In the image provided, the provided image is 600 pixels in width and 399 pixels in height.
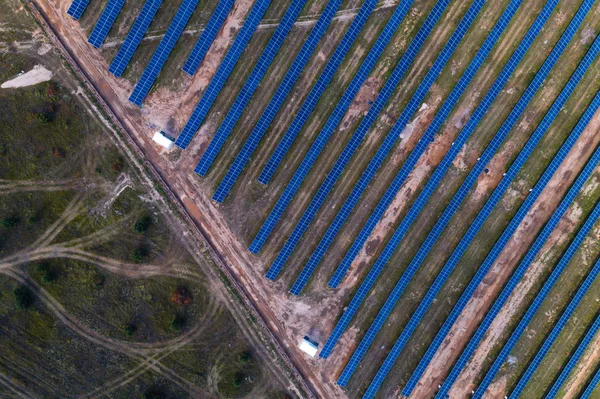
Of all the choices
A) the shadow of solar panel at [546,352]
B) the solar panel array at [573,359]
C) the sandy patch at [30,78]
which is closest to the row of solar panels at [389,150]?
the shadow of solar panel at [546,352]

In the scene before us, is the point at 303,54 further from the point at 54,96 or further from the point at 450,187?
the point at 54,96

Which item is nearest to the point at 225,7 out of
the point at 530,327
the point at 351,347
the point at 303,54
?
the point at 303,54

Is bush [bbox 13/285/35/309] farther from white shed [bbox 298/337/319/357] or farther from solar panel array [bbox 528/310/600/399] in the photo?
solar panel array [bbox 528/310/600/399]

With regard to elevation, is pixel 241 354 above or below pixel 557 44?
below

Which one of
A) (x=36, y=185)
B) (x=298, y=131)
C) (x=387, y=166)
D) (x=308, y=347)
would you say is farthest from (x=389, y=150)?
(x=36, y=185)

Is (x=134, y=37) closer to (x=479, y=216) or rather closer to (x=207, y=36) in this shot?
(x=207, y=36)

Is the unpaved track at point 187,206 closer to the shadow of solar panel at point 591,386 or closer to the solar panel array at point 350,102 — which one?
the solar panel array at point 350,102
